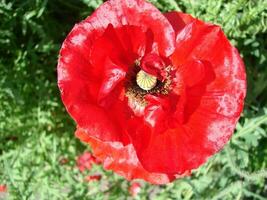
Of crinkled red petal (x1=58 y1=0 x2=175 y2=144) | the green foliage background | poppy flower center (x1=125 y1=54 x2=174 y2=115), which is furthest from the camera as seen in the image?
the green foliage background

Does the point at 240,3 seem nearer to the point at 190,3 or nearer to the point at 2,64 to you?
the point at 190,3

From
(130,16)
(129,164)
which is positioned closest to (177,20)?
(130,16)

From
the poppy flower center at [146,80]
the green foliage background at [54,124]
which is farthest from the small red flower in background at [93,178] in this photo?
the poppy flower center at [146,80]

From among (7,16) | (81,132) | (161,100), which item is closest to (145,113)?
(161,100)

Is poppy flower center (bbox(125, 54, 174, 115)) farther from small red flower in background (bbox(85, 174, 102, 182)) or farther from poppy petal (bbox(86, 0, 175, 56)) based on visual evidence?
small red flower in background (bbox(85, 174, 102, 182))

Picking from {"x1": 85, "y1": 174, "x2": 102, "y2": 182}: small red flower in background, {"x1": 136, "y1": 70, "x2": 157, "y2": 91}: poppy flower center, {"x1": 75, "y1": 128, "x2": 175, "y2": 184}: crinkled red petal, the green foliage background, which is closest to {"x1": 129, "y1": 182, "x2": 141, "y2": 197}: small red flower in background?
the green foliage background

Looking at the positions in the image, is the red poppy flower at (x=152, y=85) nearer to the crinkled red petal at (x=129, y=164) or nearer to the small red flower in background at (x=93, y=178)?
the crinkled red petal at (x=129, y=164)
